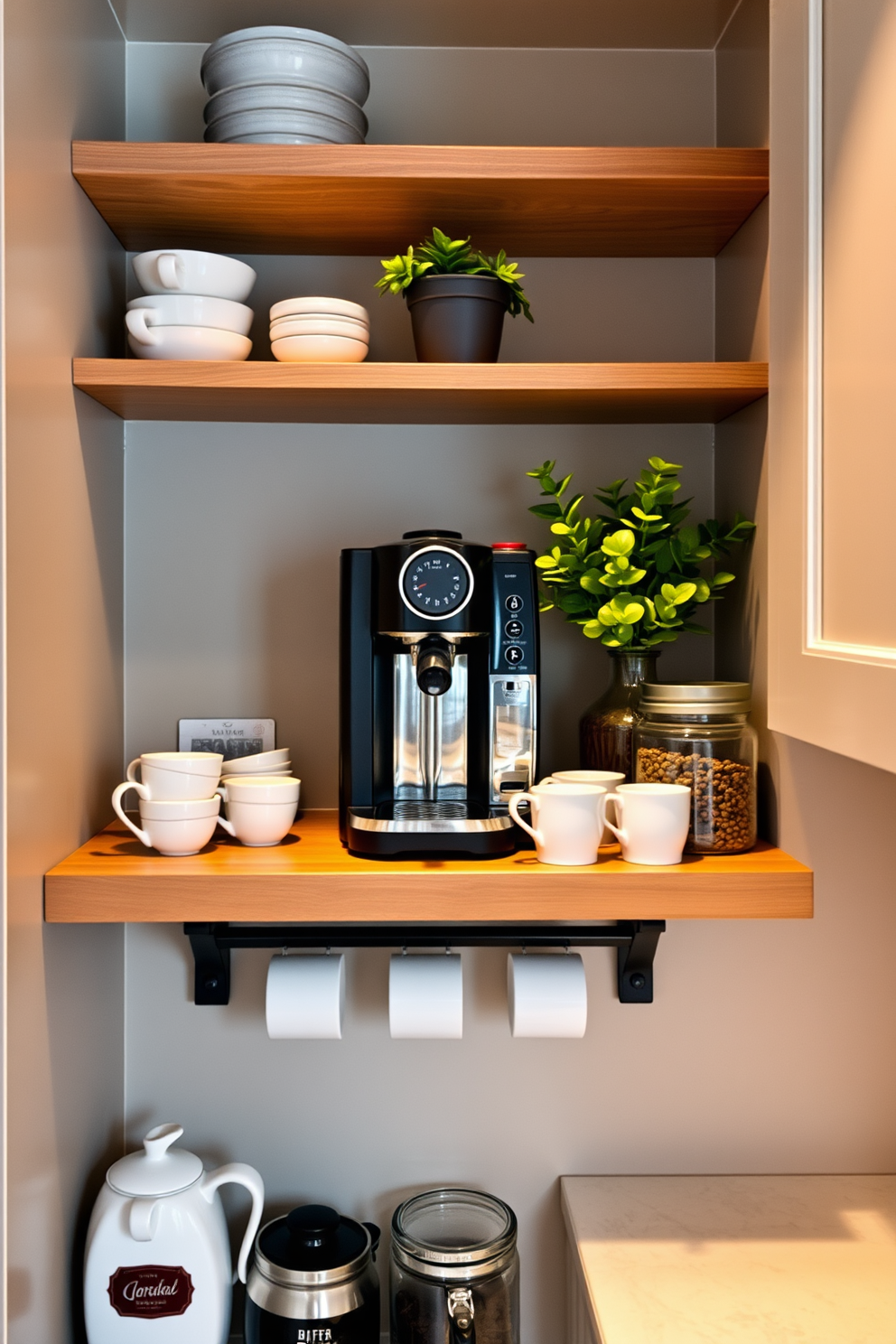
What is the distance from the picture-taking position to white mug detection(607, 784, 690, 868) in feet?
3.53

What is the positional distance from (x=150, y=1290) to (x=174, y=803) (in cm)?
54

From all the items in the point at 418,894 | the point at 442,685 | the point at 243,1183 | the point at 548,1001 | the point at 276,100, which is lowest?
the point at 243,1183

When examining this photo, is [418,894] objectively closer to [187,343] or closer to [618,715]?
[618,715]

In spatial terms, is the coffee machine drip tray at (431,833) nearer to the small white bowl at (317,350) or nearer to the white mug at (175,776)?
the white mug at (175,776)

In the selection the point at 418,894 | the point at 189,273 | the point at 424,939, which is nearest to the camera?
the point at 418,894

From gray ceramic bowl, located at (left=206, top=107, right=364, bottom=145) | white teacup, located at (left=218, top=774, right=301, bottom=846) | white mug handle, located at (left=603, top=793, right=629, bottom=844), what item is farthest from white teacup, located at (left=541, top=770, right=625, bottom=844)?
gray ceramic bowl, located at (left=206, top=107, right=364, bottom=145)

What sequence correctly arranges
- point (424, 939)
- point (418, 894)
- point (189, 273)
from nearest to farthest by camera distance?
point (418, 894) → point (189, 273) → point (424, 939)

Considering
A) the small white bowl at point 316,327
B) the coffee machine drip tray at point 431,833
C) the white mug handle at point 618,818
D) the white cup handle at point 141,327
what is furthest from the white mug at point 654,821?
the white cup handle at point 141,327

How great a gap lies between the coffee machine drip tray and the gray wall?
0.33 meters

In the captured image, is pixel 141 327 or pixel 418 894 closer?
pixel 418 894

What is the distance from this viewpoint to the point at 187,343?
1177mm

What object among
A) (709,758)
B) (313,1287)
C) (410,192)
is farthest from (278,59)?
(313,1287)

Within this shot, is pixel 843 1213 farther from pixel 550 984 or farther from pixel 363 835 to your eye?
pixel 363 835

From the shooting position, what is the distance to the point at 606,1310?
3.59ft
